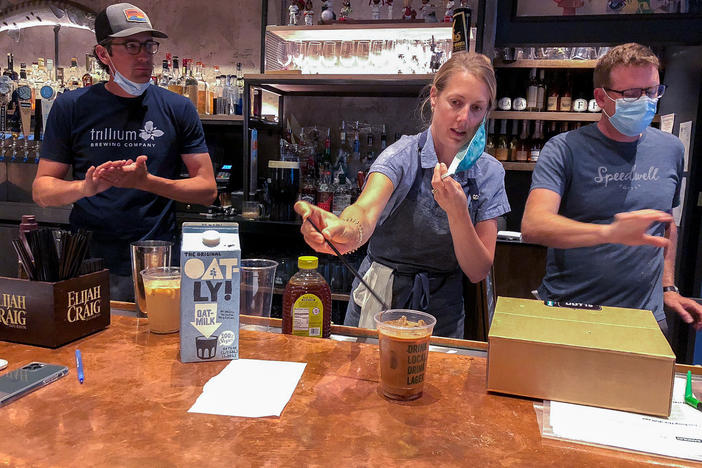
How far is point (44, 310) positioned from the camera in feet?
4.08

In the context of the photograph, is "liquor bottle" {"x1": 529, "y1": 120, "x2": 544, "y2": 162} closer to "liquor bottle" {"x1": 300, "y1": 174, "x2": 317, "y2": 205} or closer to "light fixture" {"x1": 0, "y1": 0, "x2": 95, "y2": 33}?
"liquor bottle" {"x1": 300, "y1": 174, "x2": 317, "y2": 205}

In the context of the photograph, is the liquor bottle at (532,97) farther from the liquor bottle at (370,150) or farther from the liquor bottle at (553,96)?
the liquor bottle at (370,150)

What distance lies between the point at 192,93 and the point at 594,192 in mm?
2918

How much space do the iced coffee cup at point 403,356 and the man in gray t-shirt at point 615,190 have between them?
94 centimetres

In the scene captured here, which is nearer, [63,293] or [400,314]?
[400,314]

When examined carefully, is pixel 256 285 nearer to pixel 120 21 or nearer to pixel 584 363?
pixel 584 363

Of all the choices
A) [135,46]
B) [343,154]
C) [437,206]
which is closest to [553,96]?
[343,154]

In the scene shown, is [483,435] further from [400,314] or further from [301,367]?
[301,367]

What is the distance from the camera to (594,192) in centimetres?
185

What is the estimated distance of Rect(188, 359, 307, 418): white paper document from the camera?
99 cm

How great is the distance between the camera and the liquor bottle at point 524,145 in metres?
3.80

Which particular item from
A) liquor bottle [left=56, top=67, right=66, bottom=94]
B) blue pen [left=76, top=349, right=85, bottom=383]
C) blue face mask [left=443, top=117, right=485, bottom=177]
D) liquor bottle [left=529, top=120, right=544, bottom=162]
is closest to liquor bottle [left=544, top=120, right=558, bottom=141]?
liquor bottle [left=529, top=120, right=544, bottom=162]

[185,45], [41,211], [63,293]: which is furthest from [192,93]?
[63,293]

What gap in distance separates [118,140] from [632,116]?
6.43 feet
